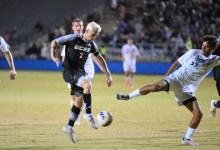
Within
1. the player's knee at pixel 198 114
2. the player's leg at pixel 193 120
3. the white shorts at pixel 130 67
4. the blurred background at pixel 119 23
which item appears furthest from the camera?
the blurred background at pixel 119 23

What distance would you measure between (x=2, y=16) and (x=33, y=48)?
8.44m

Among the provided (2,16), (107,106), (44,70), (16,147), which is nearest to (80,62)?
(16,147)

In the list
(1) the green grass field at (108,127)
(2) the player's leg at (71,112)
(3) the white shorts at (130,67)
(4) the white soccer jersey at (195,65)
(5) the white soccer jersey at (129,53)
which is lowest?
(3) the white shorts at (130,67)

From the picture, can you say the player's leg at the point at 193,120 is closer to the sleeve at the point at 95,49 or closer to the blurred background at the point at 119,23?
the sleeve at the point at 95,49

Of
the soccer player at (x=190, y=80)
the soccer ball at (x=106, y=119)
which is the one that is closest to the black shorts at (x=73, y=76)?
the soccer ball at (x=106, y=119)

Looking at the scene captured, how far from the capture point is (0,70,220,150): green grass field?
9.88 metres

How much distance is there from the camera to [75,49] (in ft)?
33.8

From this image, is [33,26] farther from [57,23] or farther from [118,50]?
[118,50]

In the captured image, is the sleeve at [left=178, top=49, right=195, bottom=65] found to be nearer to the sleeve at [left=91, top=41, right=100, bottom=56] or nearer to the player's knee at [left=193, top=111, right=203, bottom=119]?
the player's knee at [left=193, top=111, right=203, bottom=119]

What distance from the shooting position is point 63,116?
47.8 feet

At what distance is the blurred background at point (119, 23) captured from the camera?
34.8 m

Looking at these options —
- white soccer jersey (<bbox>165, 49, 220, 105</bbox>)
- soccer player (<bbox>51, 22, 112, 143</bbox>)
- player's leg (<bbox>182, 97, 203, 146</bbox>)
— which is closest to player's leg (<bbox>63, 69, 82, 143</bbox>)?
soccer player (<bbox>51, 22, 112, 143</bbox>)

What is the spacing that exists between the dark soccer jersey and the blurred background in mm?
23417

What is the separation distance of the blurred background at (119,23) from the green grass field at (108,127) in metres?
13.7
